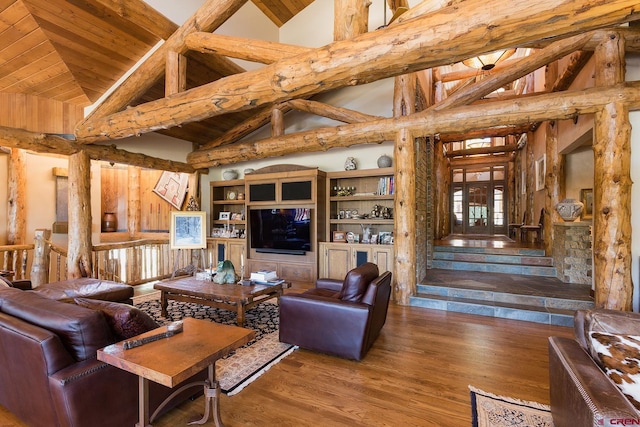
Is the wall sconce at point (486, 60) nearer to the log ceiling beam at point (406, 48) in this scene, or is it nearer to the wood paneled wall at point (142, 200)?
the log ceiling beam at point (406, 48)

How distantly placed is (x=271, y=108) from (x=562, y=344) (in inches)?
221

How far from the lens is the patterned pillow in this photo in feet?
4.50

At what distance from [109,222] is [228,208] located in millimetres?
3659

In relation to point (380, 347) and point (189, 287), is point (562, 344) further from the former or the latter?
point (189, 287)

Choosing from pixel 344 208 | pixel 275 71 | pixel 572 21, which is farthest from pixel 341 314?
pixel 344 208

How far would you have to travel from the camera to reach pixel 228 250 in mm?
6621

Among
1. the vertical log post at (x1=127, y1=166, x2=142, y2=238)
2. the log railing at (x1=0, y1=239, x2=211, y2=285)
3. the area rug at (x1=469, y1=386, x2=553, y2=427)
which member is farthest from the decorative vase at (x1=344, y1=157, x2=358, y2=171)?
the vertical log post at (x1=127, y1=166, x2=142, y2=238)

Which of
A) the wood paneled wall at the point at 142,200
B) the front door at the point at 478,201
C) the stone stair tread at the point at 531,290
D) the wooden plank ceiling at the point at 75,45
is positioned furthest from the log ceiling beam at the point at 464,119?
the front door at the point at 478,201

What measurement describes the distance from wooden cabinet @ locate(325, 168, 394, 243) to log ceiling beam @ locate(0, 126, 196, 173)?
360 cm

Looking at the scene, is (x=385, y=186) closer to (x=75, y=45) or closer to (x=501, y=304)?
(x=501, y=304)

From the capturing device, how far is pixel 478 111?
149 inches

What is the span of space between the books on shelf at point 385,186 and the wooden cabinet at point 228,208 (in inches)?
122

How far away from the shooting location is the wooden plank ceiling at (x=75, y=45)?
3.51 meters

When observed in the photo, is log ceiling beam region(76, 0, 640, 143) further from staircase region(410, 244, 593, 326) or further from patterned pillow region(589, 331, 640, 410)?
staircase region(410, 244, 593, 326)
